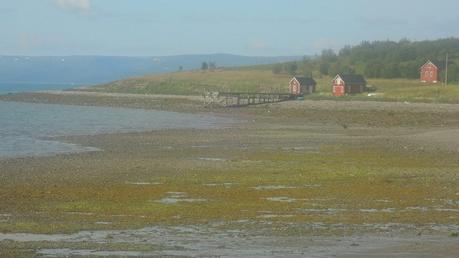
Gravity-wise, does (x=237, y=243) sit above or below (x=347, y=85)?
above

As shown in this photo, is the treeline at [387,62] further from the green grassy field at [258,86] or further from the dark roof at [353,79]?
the dark roof at [353,79]

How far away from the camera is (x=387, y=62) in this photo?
13562 centimetres

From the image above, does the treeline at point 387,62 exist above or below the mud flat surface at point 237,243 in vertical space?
above

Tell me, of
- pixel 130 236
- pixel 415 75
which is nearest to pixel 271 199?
pixel 130 236

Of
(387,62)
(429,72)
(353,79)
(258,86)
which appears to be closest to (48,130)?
(353,79)

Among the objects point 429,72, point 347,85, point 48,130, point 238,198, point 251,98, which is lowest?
point 251,98

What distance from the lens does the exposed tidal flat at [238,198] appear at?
15391 mm

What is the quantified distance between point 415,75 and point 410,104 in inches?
1583

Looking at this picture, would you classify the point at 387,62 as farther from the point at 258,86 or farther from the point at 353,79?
the point at 353,79

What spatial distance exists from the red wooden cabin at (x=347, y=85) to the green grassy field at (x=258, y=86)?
158 centimetres

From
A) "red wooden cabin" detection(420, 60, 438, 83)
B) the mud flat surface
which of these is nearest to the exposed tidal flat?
the mud flat surface

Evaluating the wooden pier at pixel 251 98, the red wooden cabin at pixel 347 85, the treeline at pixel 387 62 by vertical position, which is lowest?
the wooden pier at pixel 251 98

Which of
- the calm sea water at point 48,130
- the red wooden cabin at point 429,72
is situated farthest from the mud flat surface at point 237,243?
the red wooden cabin at point 429,72

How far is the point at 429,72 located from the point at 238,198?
331 feet
